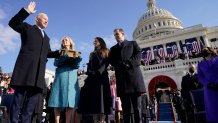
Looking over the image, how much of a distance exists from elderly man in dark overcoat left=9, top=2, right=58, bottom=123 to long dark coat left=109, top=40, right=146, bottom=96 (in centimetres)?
142

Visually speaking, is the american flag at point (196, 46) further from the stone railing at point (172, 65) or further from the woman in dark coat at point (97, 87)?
the woman in dark coat at point (97, 87)

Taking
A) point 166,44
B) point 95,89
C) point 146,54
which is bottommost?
point 95,89

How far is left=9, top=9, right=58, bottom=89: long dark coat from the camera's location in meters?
3.07

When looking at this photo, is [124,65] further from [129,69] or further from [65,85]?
[65,85]

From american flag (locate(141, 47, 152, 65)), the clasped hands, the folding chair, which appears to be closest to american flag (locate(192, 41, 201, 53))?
american flag (locate(141, 47, 152, 65))

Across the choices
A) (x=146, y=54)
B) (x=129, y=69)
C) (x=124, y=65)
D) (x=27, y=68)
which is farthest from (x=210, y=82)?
(x=146, y=54)

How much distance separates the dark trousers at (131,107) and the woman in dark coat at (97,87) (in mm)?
486

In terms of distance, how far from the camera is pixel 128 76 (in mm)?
3924

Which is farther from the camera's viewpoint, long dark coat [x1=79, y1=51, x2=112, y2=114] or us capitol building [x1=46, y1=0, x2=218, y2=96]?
us capitol building [x1=46, y1=0, x2=218, y2=96]

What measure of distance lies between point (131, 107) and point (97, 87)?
0.86 metres

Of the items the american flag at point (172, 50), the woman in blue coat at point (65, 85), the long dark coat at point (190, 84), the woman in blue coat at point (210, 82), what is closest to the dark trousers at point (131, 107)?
the woman in blue coat at point (65, 85)

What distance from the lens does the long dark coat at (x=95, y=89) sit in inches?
163

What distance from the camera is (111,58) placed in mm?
4332

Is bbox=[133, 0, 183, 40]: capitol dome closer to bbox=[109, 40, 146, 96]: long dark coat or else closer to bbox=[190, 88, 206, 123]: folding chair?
bbox=[190, 88, 206, 123]: folding chair
